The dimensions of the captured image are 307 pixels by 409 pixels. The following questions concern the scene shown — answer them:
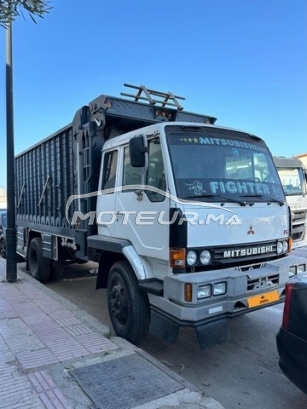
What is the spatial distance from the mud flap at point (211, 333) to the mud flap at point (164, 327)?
255 millimetres

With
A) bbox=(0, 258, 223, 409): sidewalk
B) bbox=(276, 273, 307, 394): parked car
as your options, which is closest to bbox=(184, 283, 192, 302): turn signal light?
bbox=(0, 258, 223, 409): sidewalk

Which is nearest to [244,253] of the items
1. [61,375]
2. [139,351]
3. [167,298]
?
[167,298]

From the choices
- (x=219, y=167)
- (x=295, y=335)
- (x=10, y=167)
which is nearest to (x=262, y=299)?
(x=295, y=335)

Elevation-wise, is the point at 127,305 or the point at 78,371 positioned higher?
the point at 127,305

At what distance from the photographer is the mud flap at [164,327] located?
11.7ft

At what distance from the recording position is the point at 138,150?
396 centimetres

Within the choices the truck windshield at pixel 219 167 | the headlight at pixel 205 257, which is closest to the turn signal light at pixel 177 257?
the headlight at pixel 205 257

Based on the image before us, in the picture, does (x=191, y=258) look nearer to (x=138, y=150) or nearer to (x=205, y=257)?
(x=205, y=257)

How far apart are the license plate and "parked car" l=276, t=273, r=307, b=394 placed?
788 millimetres

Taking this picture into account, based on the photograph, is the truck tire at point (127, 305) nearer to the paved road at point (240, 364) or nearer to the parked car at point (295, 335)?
the paved road at point (240, 364)

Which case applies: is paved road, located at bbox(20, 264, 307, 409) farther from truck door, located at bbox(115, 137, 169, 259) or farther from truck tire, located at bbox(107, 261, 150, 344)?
truck door, located at bbox(115, 137, 169, 259)

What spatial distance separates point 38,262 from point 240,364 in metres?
5.45

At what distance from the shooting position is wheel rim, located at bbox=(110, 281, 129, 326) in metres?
4.37

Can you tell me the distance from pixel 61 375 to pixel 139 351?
2.88 ft
